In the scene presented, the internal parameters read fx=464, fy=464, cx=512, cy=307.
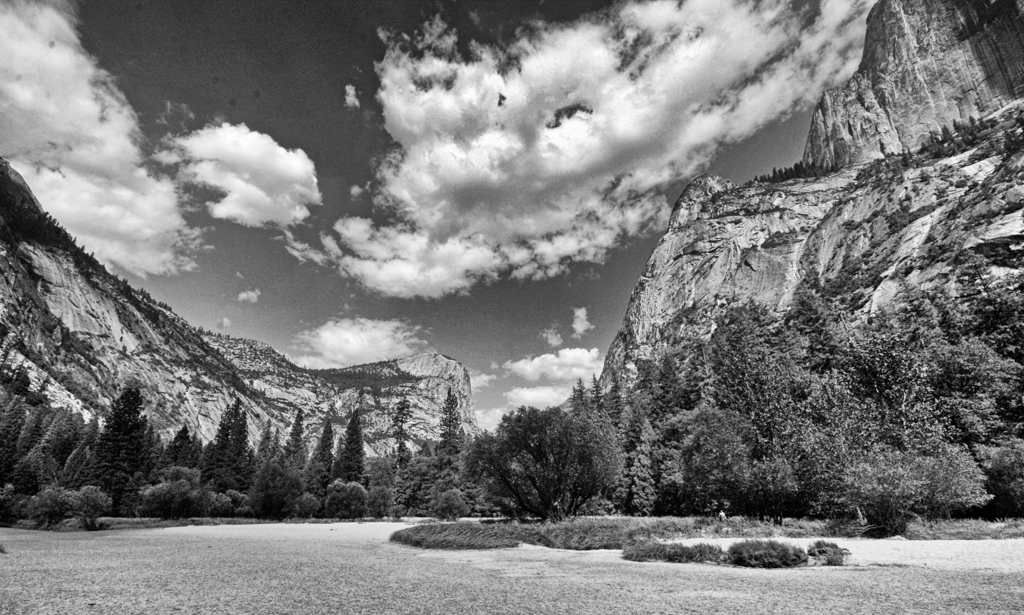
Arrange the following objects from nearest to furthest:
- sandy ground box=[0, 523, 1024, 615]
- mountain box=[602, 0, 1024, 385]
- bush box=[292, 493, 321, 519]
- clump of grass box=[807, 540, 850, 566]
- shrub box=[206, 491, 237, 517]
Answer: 1. sandy ground box=[0, 523, 1024, 615]
2. clump of grass box=[807, 540, 850, 566]
3. shrub box=[206, 491, 237, 517]
4. bush box=[292, 493, 321, 519]
5. mountain box=[602, 0, 1024, 385]

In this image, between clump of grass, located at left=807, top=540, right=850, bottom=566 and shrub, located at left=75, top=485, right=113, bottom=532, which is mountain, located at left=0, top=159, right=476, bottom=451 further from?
clump of grass, located at left=807, top=540, right=850, bottom=566

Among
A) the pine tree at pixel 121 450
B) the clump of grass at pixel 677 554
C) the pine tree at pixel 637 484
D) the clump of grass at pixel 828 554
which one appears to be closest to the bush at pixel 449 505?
the pine tree at pixel 637 484

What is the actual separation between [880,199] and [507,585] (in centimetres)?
11900

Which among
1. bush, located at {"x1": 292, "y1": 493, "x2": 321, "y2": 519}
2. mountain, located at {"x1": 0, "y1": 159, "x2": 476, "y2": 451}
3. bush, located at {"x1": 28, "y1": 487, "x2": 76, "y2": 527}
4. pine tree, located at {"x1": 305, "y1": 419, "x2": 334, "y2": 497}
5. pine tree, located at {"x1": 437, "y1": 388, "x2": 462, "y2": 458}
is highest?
mountain, located at {"x1": 0, "y1": 159, "x2": 476, "y2": 451}

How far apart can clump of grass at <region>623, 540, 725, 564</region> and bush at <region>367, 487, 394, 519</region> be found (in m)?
50.0

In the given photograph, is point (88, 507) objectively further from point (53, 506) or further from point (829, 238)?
point (829, 238)

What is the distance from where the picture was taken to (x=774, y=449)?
3284cm

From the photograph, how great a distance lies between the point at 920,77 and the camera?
137000 mm

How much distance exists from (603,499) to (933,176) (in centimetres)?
9529

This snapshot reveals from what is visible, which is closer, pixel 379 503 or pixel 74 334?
pixel 379 503

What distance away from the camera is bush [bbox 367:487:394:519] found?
5862 centimetres

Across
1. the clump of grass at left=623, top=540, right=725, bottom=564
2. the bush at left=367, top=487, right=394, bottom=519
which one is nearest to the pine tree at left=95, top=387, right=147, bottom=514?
the bush at left=367, top=487, right=394, bottom=519

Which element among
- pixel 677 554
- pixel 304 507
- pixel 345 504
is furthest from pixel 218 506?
pixel 677 554

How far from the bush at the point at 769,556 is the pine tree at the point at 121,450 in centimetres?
6397
